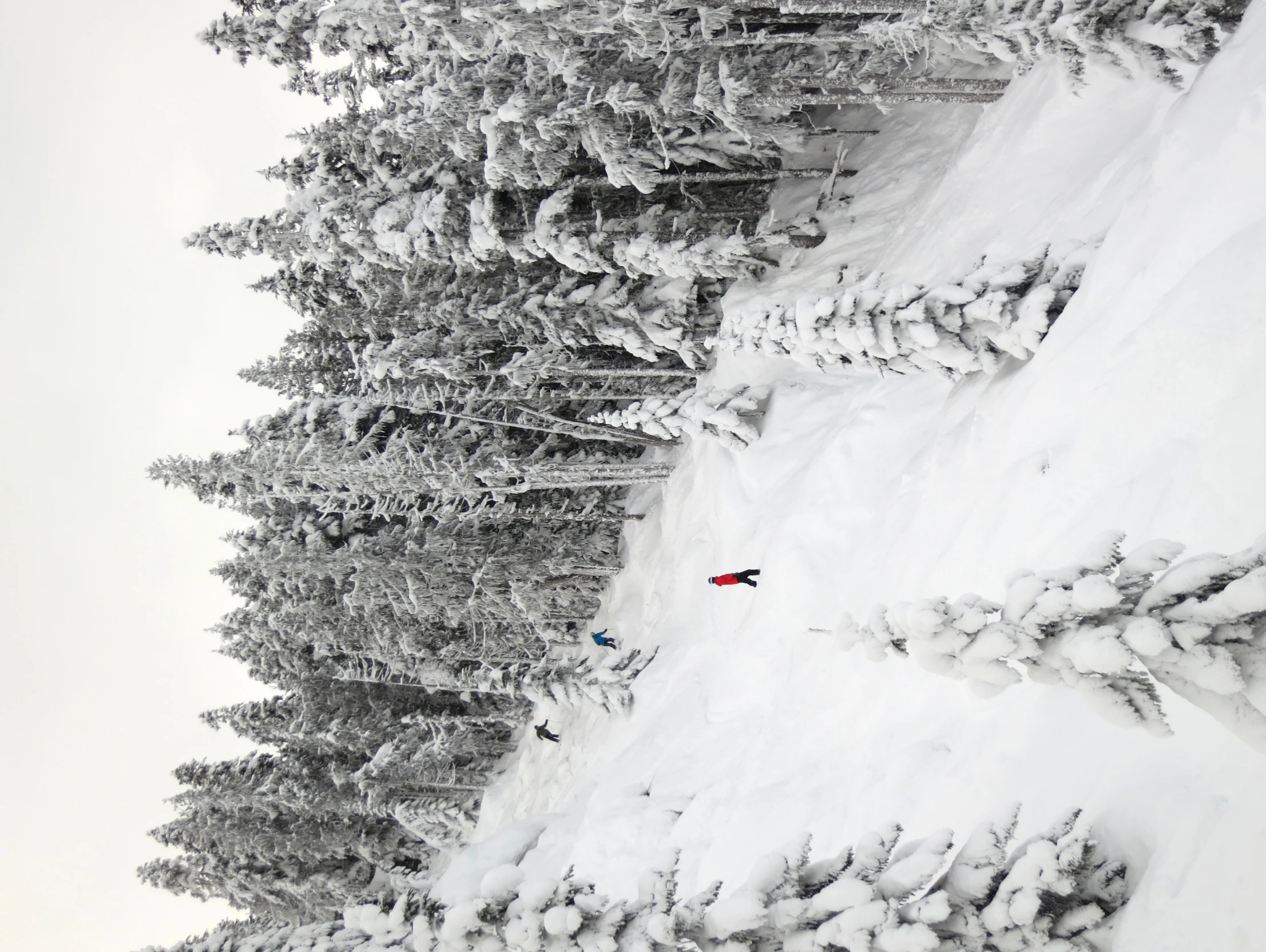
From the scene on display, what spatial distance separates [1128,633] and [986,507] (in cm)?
469

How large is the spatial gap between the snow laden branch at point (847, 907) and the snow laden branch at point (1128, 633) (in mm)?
1027

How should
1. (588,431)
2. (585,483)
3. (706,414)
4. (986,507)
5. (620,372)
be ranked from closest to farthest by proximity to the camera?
(986,507) → (706,414) → (620,372) → (585,483) → (588,431)

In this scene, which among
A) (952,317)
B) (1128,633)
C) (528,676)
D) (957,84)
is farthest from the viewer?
(528,676)

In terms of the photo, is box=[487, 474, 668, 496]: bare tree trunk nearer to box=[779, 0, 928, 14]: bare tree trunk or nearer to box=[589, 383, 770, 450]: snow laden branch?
box=[589, 383, 770, 450]: snow laden branch

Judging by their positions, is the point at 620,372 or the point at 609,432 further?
the point at 609,432

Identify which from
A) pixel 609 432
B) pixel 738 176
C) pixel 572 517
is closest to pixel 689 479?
pixel 609 432

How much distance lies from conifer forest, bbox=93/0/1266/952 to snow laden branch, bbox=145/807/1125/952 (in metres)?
0.03

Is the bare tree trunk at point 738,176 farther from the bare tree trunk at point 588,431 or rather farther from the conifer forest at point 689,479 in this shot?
the bare tree trunk at point 588,431

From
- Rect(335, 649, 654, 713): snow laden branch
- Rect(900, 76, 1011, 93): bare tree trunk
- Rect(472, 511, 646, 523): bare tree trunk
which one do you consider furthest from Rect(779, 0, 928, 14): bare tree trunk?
Rect(472, 511, 646, 523): bare tree trunk

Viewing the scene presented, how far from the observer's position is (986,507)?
27.0 ft

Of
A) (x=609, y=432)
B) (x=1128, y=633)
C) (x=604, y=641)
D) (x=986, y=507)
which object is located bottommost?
(x=604, y=641)

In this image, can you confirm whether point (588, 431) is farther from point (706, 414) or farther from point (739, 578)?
point (739, 578)

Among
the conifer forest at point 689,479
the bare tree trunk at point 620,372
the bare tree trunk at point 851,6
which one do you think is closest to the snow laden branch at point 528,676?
the conifer forest at point 689,479

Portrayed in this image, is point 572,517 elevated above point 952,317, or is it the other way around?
point 952,317
